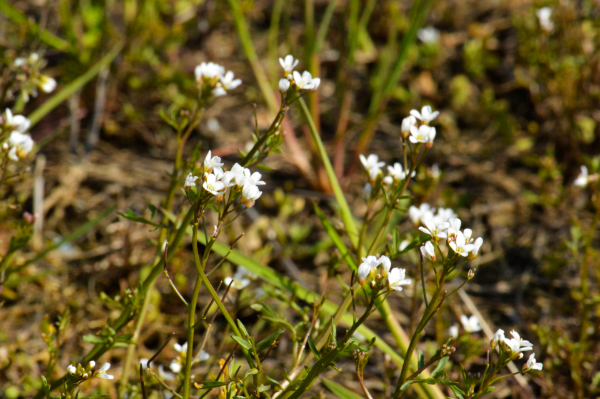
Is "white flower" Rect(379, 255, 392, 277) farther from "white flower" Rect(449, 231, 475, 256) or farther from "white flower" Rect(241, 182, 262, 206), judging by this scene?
"white flower" Rect(241, 182, 262, 206)

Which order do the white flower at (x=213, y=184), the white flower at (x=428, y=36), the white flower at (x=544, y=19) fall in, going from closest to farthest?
the white flower at (x=213, y=184), the white flower at (x=544, y=19), the white flower at (x=428, y=36)

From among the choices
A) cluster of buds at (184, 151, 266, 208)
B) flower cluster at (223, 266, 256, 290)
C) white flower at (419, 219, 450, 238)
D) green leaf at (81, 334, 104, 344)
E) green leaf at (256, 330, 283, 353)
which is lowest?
flower cluster at (223, 266, 256, 290)

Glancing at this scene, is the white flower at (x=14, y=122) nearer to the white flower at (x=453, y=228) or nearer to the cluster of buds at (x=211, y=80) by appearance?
the cluster of buds at (x=211, y=80)

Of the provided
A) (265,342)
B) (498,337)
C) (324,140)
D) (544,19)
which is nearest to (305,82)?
(265,342)

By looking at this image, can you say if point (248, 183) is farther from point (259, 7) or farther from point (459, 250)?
point (259, 7)

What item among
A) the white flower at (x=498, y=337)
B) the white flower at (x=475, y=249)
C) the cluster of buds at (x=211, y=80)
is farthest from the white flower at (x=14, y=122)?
the white flower at (x=498, y=337)

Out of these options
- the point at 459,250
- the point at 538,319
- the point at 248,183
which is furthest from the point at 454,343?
the point at 248,183

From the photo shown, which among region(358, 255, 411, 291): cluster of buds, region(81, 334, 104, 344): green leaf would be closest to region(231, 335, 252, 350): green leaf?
region(358, 255, 411, 291): cluster of buds
